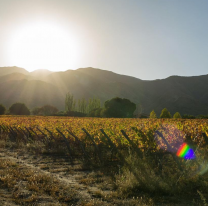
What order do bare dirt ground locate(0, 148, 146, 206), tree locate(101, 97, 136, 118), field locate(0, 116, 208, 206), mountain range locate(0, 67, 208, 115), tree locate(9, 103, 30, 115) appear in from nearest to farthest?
bare dirt ground locate(0, 148, 146, 206) → field locate(0, 116, 208, 206) → tree locate(101, 97, 136, 118) → tree locate(9, 103, 30, 115) → mountain range locate(0, 67, 208, 115)

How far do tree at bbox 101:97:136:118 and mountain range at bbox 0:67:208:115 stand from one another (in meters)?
45.9

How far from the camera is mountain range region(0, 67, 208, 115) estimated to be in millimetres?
114450

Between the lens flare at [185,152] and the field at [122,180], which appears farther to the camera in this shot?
the lens flare at [185,152]

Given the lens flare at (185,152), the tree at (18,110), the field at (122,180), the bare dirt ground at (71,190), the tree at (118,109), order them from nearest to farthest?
the bare dirt ground at (71,190), the field at (122,180), the lens flare at (185,152), the tree at (118,109), the tree at (18,110)

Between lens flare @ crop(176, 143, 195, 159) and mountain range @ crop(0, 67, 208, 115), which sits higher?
mountain range @ crop(0, 67, 208, 115)

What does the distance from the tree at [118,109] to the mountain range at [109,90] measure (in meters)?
45.9

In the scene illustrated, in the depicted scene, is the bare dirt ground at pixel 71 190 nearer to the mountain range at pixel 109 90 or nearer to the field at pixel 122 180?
the field at pixel 122 180

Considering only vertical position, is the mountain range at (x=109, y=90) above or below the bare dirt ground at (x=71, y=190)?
above

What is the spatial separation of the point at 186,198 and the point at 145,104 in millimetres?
131096

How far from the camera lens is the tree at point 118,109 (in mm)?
61000

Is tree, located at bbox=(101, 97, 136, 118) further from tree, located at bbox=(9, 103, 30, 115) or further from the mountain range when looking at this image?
the mountain range

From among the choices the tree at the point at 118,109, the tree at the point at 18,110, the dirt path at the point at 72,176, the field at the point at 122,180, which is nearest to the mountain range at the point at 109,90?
the tree at the point at 18,110

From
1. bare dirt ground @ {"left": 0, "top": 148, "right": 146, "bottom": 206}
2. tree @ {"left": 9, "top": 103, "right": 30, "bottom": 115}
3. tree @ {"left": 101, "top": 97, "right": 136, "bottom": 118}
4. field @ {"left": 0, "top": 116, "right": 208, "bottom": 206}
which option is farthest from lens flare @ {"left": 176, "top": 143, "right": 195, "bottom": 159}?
tree @ {"left": 9, "top": 103, "right": 30, "bottom": 115}

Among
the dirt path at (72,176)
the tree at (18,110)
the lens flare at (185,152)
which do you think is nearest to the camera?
the dirt path at (72,176)
